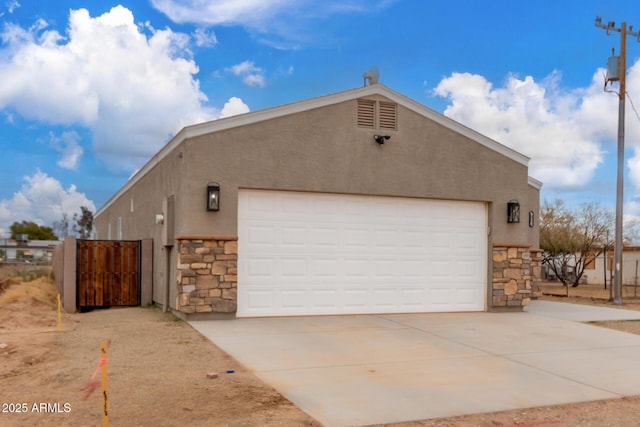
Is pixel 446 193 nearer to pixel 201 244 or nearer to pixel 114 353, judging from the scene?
pixel 201 244

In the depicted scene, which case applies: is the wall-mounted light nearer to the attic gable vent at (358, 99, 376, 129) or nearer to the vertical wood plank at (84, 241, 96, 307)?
the attic gable vent at (358, 99, 376, 129)

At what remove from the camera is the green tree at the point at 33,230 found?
7019cm

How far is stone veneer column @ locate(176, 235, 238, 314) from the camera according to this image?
36.6ft

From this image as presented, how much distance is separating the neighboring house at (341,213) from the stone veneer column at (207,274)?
0.02 metres

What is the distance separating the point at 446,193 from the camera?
43.0ft

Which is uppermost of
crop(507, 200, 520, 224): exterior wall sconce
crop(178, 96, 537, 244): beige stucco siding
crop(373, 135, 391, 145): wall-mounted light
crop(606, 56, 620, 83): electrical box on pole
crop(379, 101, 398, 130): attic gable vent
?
crop(606, 56, 620, 83): electrical box on pole

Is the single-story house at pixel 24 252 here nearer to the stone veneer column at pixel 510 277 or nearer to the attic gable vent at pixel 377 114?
the attic gable vent at pixel 377 114

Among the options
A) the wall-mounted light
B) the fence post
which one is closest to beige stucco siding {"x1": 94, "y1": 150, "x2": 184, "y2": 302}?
the fence post

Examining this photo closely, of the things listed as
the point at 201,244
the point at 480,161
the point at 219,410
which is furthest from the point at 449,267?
the point at 219,410

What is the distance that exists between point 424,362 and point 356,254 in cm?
479

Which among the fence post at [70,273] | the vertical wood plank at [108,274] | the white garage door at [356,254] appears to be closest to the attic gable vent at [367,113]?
the white garage door at [356,254]

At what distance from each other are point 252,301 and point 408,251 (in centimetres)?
358

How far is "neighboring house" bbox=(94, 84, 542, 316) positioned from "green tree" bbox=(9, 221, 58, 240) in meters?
63.1

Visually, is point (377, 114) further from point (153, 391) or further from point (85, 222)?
point (85, 222)
